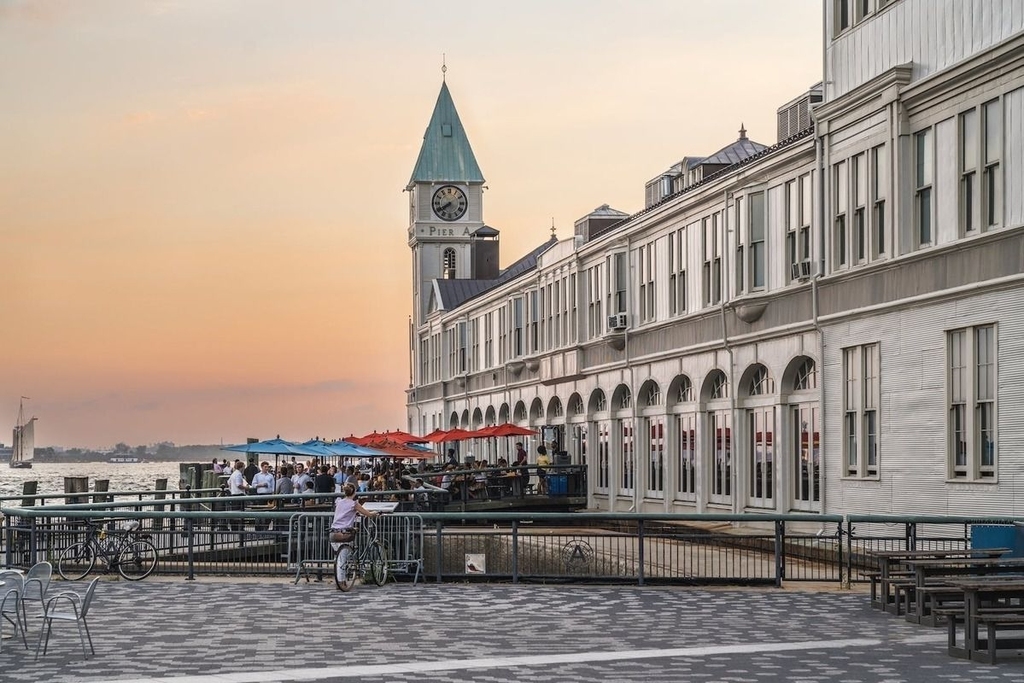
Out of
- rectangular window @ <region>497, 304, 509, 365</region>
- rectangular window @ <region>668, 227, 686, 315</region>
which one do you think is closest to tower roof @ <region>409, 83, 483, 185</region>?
rectangular window @ <region>497, 304, 509, 365</region>

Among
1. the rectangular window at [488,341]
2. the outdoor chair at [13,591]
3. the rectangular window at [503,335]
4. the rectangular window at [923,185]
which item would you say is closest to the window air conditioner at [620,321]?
the rectangular window at [503,335]

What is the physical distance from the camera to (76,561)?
2573cm

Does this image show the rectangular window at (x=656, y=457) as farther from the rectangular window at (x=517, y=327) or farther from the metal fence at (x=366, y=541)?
the metal fence at (x=366, y=541)

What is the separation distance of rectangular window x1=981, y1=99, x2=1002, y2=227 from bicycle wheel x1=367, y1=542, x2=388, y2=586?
11.4m

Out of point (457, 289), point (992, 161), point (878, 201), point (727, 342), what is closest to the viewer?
point (992, 161)

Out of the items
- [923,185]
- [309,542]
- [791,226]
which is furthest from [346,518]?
[791,226]

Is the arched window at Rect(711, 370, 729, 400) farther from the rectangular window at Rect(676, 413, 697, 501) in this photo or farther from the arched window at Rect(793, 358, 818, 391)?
the arched window at Rect(793, 358, 818, 391)

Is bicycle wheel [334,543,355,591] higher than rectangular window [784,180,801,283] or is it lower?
lower

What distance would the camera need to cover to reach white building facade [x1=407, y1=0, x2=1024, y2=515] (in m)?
26.8

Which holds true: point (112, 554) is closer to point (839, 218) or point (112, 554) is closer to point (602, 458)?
point (839, 218)

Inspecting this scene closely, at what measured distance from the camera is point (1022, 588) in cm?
1573

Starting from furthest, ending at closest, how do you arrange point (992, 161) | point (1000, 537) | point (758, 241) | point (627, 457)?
point (627, 457)
point (758, 241)
point (992, 161)
point (1000, 537)

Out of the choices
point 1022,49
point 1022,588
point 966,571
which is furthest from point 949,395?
point 1022,588

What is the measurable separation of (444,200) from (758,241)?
79.2 meters
